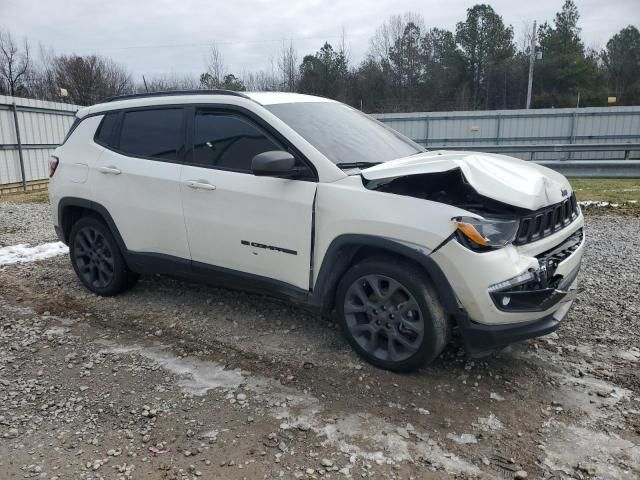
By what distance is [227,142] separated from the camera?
4023 mm

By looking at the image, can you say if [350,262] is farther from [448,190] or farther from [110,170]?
[110,170]

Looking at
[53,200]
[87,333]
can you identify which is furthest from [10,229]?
[87,333]

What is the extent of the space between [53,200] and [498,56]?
4866cm

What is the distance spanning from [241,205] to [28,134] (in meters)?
13.3

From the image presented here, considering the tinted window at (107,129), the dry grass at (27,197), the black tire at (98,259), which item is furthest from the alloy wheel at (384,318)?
the dry grass at (27,197)

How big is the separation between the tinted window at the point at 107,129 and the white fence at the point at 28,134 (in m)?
10.6

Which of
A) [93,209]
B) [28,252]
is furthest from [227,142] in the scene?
[28,252]

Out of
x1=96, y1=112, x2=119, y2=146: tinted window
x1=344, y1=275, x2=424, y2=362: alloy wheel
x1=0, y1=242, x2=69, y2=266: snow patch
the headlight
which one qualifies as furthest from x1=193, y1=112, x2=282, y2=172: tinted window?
x1=0, y1=242, x2=69, y2=266: snow patch

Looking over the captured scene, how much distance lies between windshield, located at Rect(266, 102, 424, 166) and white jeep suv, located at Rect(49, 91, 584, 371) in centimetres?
2

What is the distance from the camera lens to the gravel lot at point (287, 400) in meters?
2.64

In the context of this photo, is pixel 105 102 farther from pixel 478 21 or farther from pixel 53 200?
pixel 478 21

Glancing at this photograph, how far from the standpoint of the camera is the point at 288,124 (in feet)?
12.5

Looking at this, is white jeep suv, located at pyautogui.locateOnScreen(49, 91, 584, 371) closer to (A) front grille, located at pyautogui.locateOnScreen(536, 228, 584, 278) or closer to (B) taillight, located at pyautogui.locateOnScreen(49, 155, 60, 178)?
(A) front grille, located at pyautogui.locateOnScreen(536, 228, 584, 278)

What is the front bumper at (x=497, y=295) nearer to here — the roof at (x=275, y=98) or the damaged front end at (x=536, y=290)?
the damaged front end at (x=536, y=290)
